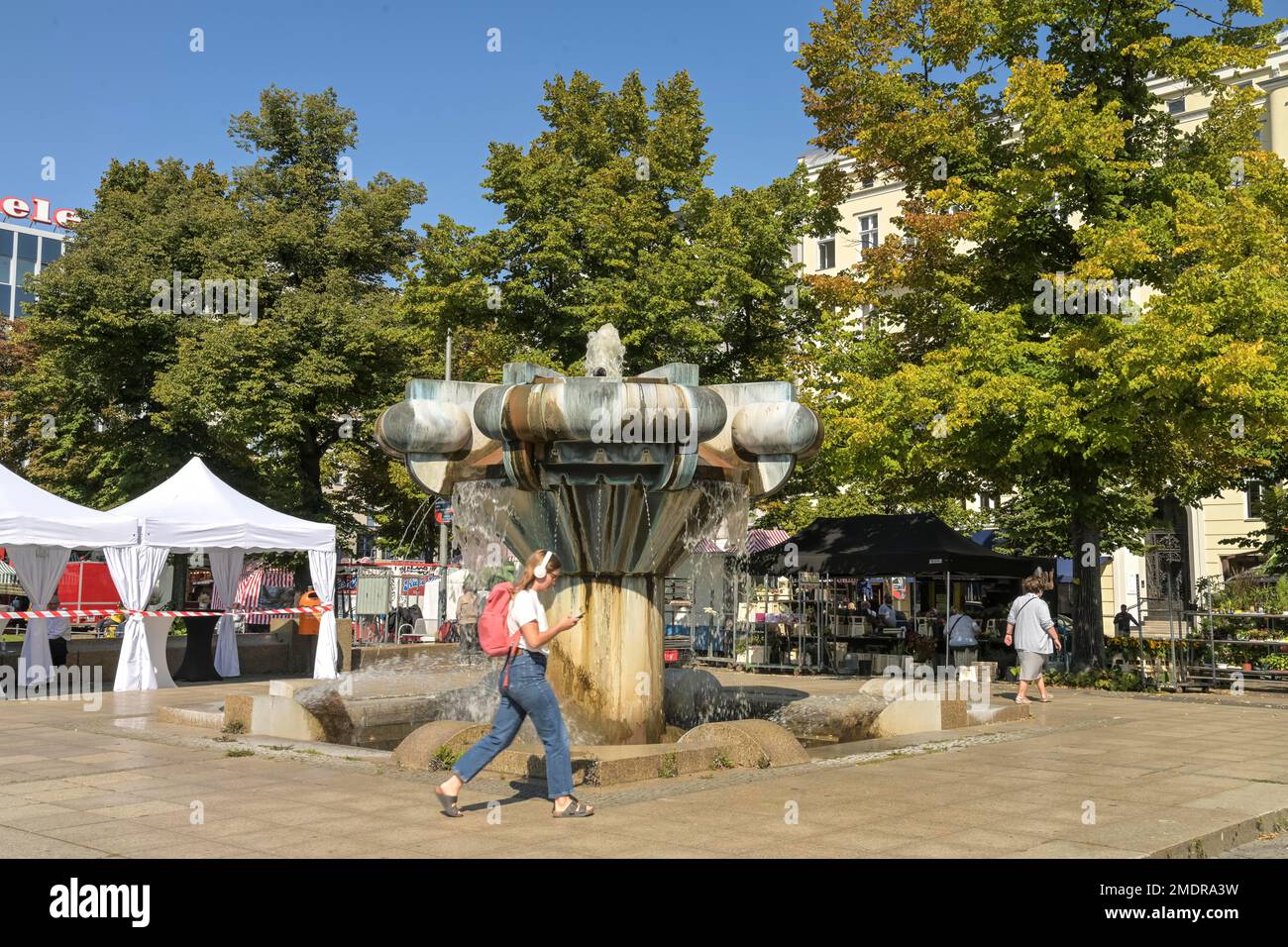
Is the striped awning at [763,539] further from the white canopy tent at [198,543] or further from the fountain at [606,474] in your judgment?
the fountain at [606,474]

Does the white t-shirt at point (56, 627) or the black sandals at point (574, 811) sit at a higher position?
the white t-shirt at point (56, 627)

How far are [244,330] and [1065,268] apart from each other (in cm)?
2154

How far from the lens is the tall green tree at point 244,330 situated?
3291 cm

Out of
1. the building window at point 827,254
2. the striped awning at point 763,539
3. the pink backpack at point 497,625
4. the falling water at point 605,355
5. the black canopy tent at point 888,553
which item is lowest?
the pink backpack at point 497,625

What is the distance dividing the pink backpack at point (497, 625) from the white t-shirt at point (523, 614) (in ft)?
0.13

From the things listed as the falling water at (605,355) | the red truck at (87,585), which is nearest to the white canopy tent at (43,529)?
the falling water at (605,355)

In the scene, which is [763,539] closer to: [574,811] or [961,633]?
[961,633]

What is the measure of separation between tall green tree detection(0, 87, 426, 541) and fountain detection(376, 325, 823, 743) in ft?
63.0

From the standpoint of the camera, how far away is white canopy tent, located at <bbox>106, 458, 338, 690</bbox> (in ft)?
60.4

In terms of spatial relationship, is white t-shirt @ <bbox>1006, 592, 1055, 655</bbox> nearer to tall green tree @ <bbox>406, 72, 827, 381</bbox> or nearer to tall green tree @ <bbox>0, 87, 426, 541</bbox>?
tall green tree @ <bbox>406, 72, 827, 381</bbox>

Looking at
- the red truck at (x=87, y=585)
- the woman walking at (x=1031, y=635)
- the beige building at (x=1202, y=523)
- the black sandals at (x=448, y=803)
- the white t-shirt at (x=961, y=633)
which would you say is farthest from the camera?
the red truck at (x=87, y=585)

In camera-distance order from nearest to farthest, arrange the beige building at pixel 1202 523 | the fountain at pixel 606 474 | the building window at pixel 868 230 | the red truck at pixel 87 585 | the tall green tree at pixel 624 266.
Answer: the fountain at pixel 606 474, the tall green tree at pixel 624 266, the beige building at pixel 1202 523, the red truck at pixel 87 585, the building window at pixel 868 230
